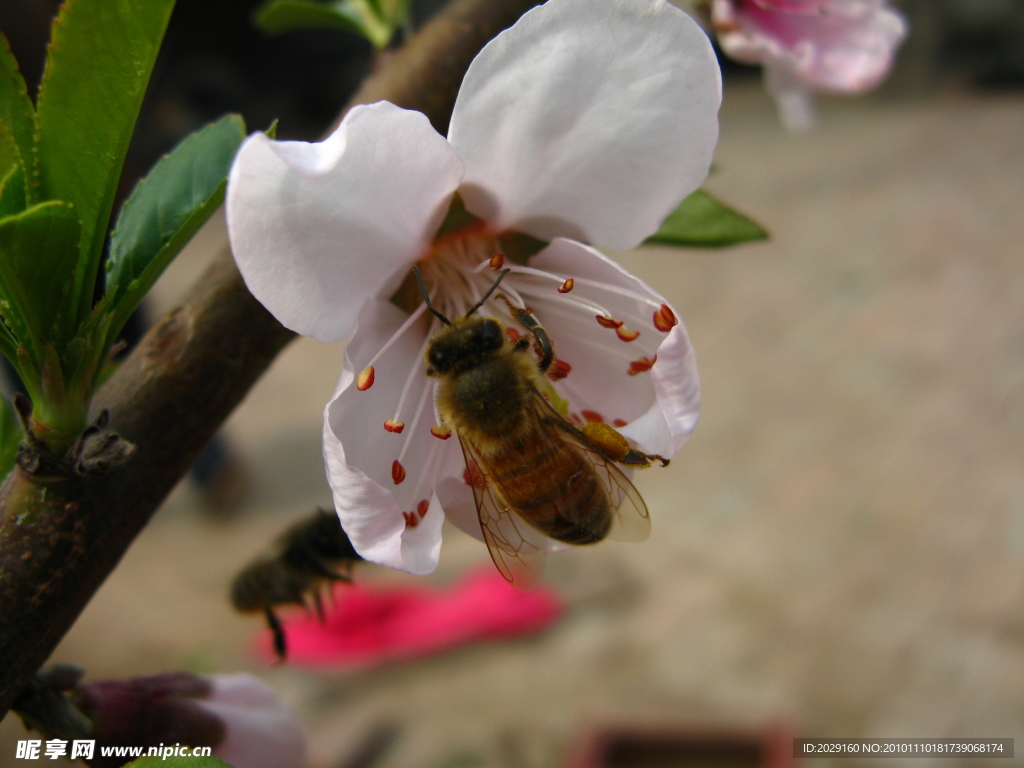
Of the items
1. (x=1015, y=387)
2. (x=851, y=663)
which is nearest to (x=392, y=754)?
(x=851, y=663)

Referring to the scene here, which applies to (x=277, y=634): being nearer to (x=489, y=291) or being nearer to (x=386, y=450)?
(x=386, y=450)

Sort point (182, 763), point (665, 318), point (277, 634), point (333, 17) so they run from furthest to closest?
point (333, 17)
point (277, 634)
point (665, 318)
point (182, 763)

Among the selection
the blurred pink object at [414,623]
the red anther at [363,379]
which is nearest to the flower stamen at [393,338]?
the red anther at [363,379]

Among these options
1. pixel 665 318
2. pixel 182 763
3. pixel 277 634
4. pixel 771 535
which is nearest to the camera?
pixel 182 763

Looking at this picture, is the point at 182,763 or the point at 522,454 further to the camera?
the point at 522,454

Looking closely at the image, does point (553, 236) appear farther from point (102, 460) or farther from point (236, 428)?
point (236, 428)

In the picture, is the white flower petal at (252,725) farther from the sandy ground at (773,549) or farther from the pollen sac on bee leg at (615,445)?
the sandy ground at (773,549)

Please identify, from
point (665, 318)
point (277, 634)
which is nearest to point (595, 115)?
point (665, 318)
